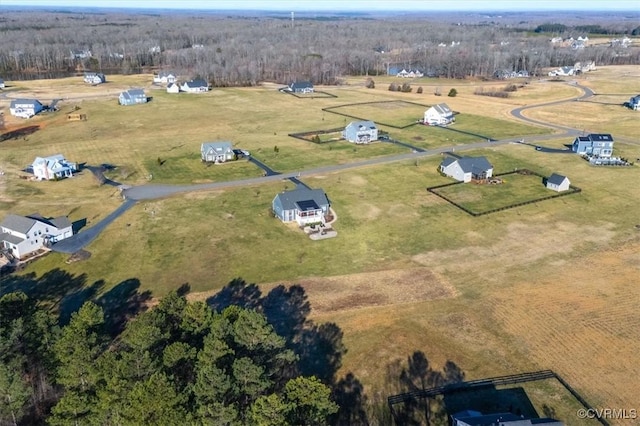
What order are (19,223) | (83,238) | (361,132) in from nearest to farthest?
(19,223), (83,238), (361,132)

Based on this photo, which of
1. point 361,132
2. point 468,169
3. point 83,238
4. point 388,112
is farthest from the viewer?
point 388,112

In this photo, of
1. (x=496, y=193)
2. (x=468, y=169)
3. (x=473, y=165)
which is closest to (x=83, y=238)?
(x=468, y=169)

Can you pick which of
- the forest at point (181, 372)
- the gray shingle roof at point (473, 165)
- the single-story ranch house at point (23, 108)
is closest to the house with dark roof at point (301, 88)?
the single-story ranch house at point (23, 108)

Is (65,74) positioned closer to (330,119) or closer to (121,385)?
(330,119)

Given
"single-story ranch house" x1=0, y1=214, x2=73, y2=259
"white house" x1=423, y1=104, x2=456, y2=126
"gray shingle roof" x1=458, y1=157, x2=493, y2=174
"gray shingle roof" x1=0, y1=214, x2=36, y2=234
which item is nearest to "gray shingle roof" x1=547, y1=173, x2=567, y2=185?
"gray shingle roof" x1=458, y1=157, x2=493, y2=174

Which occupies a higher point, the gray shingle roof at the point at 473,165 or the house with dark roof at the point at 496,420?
the gray shingle roof at the point at 473,165

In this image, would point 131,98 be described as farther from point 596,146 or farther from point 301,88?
point 596,146

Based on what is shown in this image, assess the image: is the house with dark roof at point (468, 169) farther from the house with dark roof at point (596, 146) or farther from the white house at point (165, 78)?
the white house at point (165, 78)
